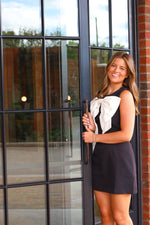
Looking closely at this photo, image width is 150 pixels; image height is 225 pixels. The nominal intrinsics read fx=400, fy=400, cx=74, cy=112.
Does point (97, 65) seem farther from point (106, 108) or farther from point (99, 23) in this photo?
point (106, 108)

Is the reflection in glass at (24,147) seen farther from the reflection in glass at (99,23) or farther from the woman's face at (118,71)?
the reflection in glass at (99,23)

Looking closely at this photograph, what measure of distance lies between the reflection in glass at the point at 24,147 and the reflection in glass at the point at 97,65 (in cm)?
56

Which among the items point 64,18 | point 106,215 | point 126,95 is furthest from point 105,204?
point 64,18

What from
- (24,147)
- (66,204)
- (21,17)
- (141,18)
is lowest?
(66,204)

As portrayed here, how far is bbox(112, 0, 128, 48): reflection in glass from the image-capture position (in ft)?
11.3

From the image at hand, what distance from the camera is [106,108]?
2791 mm

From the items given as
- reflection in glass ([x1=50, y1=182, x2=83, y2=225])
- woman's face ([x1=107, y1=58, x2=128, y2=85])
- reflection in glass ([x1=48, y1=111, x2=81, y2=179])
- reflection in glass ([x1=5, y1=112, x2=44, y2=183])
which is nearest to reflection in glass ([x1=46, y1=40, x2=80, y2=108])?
reflection in glass ([x1=48, y1=111, x2=81, y2=179])

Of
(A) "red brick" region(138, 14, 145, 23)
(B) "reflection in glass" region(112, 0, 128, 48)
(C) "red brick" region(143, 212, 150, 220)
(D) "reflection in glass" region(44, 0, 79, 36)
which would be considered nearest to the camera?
(D) "reflection in glass" region(44, 0, 79, 36)

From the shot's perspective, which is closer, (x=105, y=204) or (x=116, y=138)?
(x=116, y=138)

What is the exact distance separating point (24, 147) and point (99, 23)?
3.97ft

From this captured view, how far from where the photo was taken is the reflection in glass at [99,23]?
3.27 metres

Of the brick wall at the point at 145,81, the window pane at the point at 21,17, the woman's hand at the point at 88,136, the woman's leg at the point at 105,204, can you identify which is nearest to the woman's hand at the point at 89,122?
the woman's hand at the point at 88,136

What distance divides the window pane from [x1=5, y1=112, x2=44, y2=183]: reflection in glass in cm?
61

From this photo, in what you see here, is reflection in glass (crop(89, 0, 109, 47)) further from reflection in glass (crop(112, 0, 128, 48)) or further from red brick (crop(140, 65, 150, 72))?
red brick (crop(140, 65, 150, 72))
